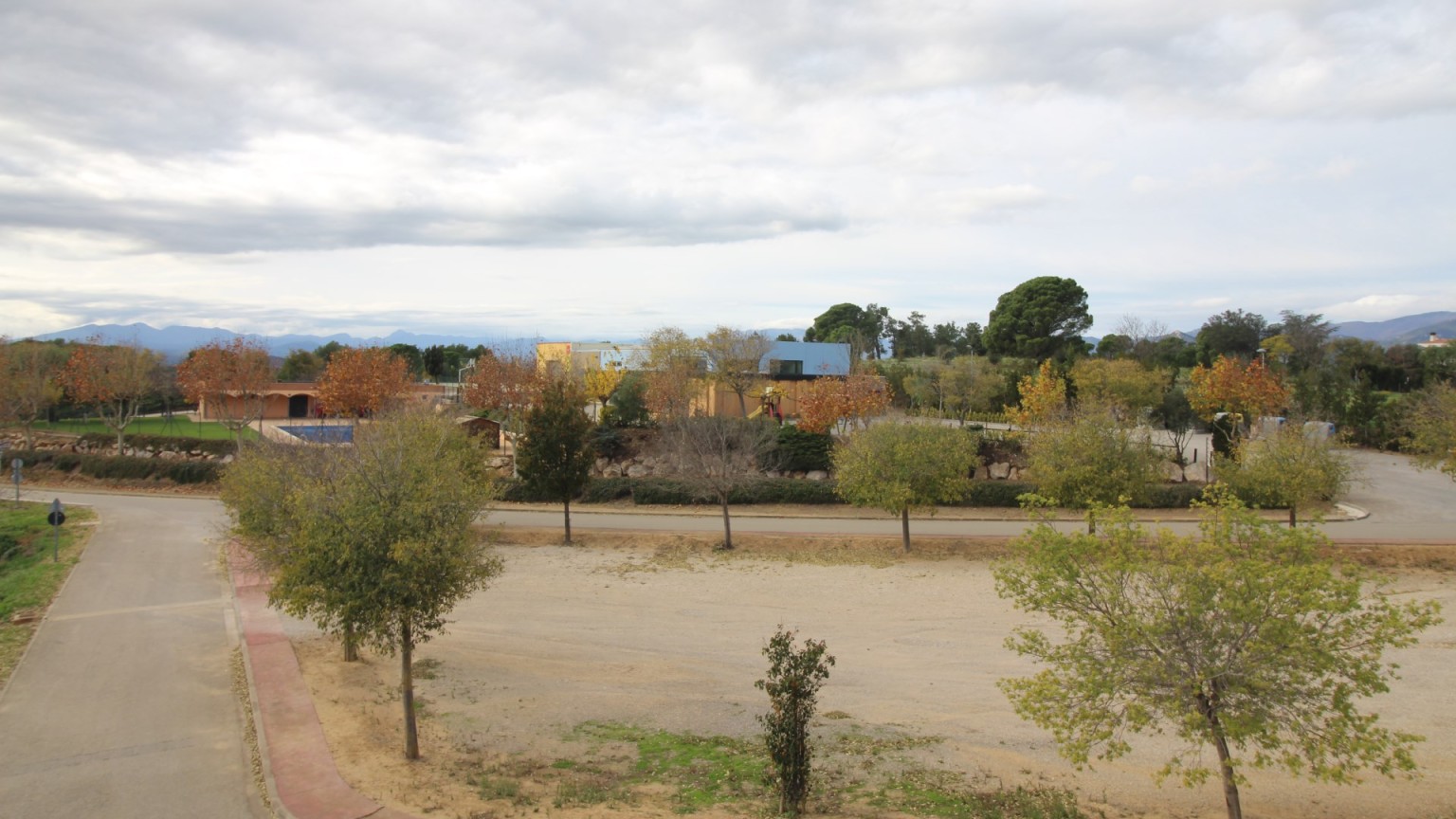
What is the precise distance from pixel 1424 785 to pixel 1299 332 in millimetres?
74720

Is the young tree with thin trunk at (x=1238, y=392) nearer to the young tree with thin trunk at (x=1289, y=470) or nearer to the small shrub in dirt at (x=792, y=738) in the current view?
the young tree with thin trunk at (x=1289, y=470)

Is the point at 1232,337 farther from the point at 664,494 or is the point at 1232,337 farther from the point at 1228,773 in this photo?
the point at 1228,773

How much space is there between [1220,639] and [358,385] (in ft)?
137

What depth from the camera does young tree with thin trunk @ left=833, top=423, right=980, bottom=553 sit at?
27.8 m

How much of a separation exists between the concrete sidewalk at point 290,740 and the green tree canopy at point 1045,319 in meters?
66.7

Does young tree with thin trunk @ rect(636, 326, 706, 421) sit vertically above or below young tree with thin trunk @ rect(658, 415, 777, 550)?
above

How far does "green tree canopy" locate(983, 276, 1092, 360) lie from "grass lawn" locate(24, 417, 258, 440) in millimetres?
58124

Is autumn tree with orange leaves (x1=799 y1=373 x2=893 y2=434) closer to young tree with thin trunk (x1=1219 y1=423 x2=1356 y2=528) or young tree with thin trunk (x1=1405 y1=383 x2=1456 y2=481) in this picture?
young tree with thin trunk (x1=1219 y1=423 x2=1356 y2=528)

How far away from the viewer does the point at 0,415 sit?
48656 millimetres

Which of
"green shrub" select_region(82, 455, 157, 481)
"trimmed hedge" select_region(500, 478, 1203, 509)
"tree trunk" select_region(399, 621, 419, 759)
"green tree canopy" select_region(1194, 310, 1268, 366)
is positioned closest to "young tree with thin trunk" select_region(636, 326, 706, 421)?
"trimmed hedge" select_region(500, 478, 1203, 509)

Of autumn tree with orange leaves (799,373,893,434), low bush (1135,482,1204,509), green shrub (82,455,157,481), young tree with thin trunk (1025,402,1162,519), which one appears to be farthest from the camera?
green shrub (82,455,157,481)

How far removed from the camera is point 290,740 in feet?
41.9

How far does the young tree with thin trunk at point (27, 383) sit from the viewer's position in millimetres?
49656

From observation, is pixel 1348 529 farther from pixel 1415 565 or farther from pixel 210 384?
pixel 210 384
